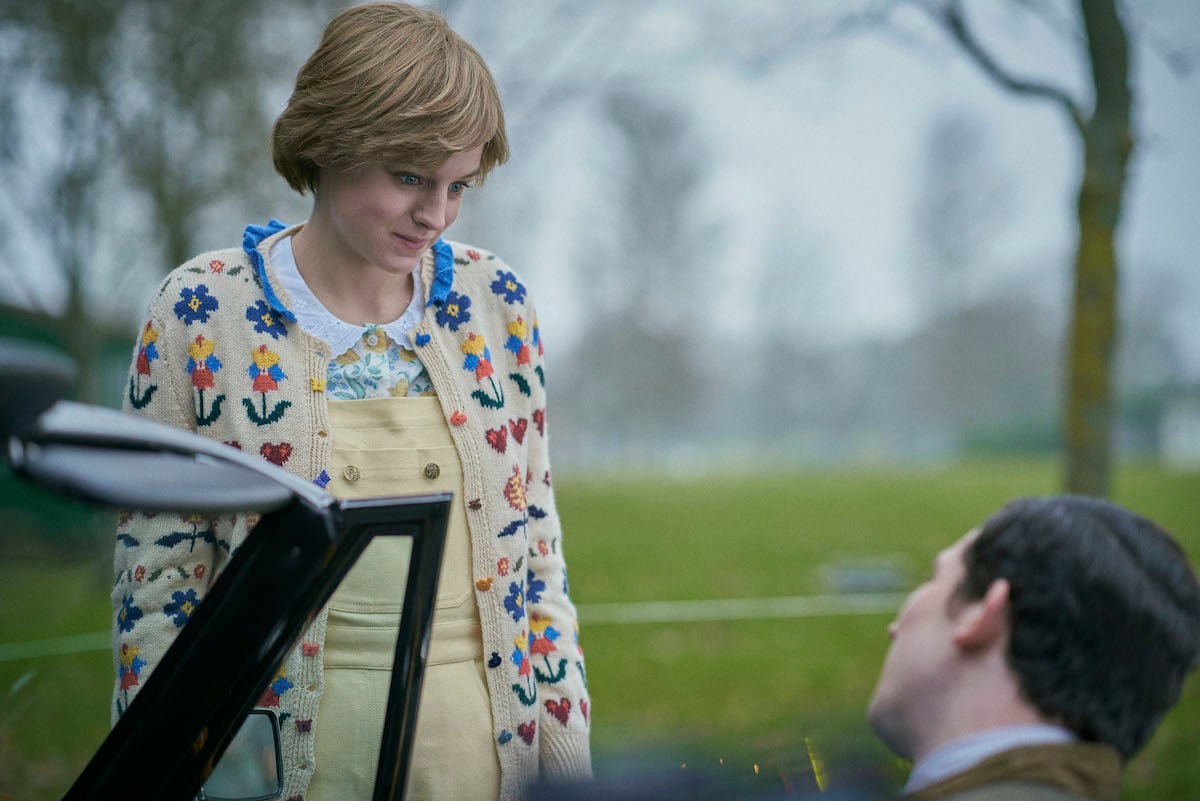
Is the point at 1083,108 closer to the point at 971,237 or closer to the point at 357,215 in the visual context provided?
the point at 357,215

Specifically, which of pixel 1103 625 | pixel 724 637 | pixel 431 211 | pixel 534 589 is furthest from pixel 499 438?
pixel 724 637

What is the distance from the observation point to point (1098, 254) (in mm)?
5051

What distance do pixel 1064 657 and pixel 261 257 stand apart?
5.05 feet

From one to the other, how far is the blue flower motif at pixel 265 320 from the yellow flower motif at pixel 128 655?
58cm

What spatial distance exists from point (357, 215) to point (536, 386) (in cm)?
50

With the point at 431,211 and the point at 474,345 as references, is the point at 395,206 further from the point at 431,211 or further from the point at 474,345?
the point at 474,345

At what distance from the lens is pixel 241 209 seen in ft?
29.6

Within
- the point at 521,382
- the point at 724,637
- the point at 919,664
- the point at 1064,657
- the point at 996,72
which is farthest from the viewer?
the point at 724,637

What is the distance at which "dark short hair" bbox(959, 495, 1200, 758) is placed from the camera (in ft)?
4.53

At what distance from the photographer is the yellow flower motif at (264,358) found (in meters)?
1.87

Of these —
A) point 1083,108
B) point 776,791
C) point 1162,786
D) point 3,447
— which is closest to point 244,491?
point 3,447

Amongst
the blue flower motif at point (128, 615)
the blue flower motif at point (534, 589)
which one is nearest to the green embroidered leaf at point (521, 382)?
the blue flower motif at point (534, 589)

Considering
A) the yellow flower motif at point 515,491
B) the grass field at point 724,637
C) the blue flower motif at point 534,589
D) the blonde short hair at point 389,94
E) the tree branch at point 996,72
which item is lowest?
the grass field at point 724,637

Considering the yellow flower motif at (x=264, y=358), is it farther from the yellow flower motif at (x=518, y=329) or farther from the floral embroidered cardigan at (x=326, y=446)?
the yellow flower motif at (x=518, y=329)
